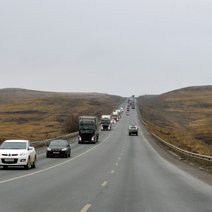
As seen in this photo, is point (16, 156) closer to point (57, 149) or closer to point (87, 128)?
point (57, 149)

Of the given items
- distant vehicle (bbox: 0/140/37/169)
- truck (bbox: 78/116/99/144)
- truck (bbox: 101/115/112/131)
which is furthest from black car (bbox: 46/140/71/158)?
truck (bbox: 101/115/112/131)

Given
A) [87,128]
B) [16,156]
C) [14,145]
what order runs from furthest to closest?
[87,128], [14,145], [16,156]

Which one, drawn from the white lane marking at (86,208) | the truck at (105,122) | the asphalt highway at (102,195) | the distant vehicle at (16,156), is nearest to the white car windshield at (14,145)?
the distant vehicle at (16,156)

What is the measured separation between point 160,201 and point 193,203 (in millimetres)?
931

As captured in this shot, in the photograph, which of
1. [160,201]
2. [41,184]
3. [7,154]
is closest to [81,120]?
[7,154]

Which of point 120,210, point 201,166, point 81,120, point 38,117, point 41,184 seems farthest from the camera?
point 38,117

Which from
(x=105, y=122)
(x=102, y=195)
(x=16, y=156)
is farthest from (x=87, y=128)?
(x=102, y=195)

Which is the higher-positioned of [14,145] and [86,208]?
[14,145]

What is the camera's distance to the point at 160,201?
15.9 meters

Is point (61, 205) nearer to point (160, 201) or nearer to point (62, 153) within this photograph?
point (160, 201)

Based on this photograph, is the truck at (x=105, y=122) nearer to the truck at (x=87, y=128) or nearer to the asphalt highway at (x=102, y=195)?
the truck at (x=87, y=128)

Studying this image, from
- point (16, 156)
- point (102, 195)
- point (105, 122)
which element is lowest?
point (102, 195)

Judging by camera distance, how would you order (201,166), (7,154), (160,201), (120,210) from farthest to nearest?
(201,166) → (7,154) → (160,201) → (120,210)

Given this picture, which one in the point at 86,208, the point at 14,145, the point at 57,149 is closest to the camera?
the point at 86,208
